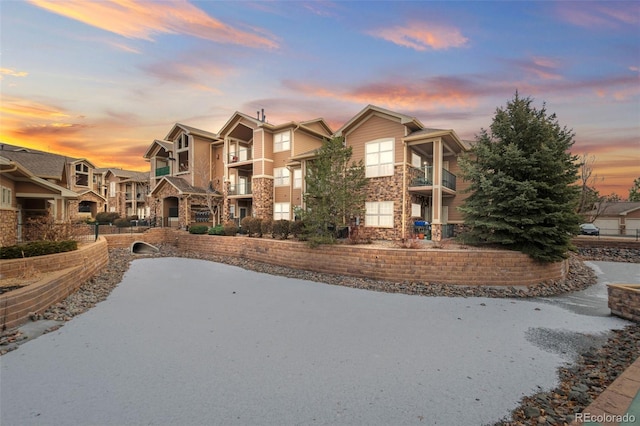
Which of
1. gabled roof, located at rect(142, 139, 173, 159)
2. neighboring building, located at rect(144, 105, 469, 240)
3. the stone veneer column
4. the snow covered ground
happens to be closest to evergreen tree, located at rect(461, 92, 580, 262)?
neighboring building, located at rect(144, 105, 469, 240)

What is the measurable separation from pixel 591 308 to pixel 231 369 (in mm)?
10660

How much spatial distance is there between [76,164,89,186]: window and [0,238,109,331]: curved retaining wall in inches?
1161

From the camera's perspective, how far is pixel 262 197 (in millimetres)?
22609

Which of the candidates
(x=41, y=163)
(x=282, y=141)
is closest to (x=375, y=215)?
(x=282, y=141)

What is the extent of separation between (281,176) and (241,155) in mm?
5289

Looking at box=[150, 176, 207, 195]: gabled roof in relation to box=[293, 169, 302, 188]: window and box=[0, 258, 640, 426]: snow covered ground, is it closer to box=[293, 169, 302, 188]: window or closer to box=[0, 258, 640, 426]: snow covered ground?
box=[293, 169, 302, 188]: window

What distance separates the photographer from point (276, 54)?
43.4ft

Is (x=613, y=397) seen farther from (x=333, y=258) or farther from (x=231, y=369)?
(x=333, y=258)

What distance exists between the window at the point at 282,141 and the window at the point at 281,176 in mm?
1690

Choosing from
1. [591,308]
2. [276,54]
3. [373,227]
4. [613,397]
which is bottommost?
[591,308]

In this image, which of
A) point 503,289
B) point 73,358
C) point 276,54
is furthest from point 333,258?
point 276,54

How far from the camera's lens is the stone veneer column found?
890 inches

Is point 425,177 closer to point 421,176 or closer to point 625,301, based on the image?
point 421,176

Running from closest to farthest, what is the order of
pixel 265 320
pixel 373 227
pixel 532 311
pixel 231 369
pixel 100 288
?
pixel 231 369, pixel 265 320, pixel 532 311, pixel 100 288, pixel 373 227
